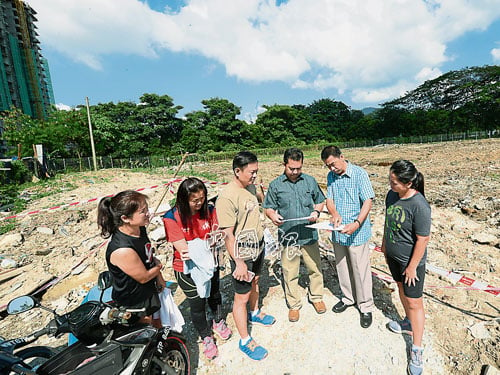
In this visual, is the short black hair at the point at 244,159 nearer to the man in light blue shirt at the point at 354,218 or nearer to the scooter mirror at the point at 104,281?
the man in light blue shirt at the point at 354,218

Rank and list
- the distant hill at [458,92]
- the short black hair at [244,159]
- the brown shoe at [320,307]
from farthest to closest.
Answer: the distant hill at [458,92]
the brown shoe at [320,307]
the short black hair at [244,159]

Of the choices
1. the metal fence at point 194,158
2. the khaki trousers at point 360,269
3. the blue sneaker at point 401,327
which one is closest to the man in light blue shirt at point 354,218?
the khaki trousers at point 360,269

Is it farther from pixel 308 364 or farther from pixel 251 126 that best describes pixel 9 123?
pixel 251 126

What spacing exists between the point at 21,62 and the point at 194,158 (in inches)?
1327

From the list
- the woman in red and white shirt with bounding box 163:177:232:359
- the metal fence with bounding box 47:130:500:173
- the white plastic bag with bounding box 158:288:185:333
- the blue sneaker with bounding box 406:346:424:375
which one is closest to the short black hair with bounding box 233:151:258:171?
the woman in red and white shirt with bounding box 163:177:232:359

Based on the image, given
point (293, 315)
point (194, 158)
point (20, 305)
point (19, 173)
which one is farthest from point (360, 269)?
point (194, 158)

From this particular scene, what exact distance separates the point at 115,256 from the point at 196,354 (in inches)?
55.8

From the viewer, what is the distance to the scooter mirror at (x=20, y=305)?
4.70 feet

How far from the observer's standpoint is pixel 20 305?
57.7 inches

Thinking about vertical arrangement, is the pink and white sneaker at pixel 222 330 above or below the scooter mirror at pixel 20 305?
below

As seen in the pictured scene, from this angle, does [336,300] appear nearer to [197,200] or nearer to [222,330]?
[222,330]

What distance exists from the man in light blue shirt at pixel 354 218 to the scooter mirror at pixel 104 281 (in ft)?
6.26

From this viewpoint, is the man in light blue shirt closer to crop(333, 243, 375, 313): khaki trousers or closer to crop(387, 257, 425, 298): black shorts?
crop(333, 243, 375, 313): khaki trousers

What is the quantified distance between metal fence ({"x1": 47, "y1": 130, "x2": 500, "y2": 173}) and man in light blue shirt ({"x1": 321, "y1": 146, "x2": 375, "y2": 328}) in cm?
1978
